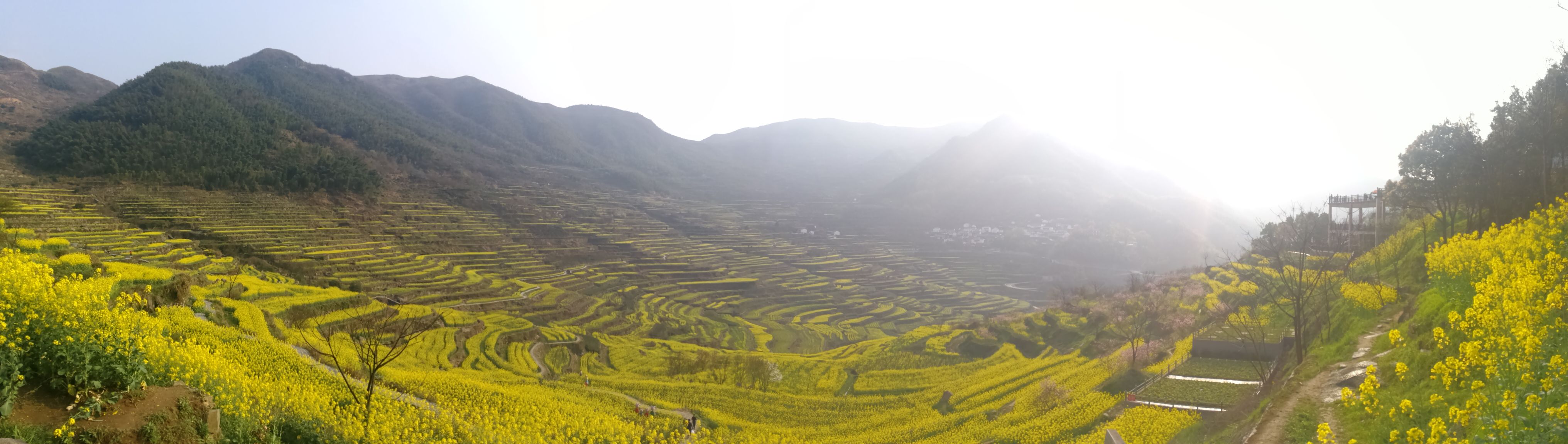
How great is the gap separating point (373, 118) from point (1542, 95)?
445 ft

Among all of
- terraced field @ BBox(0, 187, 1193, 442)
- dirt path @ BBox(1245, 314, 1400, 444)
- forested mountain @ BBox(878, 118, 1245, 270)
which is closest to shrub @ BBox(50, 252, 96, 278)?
terraced field @ BBox(0, 187, 1193, 442)

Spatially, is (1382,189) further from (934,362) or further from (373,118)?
(373,118)

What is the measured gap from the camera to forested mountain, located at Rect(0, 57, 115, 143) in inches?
2586

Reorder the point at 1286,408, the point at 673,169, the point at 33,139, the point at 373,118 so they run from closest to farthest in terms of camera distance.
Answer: the point at 1286,408 → the point at 33,139 → the point at 373,118 → the point at 673,169

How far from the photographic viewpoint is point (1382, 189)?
34.2m

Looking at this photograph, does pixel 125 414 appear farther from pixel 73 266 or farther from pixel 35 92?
pixel 35 92

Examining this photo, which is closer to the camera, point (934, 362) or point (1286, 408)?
point (1286, 408)

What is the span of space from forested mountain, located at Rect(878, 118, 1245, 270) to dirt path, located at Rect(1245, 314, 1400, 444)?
8727 centimetres

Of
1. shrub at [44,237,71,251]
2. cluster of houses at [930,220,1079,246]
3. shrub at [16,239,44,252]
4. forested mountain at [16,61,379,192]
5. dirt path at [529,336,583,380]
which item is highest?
forested mountain at [16,61,379,192]

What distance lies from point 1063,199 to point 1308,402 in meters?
121

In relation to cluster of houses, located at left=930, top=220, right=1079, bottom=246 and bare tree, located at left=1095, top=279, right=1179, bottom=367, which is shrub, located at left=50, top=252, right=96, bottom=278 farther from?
cluster of houses, located at left=930, top=220, right=1079, bottom=246

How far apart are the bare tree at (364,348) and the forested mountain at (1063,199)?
93.5 meters

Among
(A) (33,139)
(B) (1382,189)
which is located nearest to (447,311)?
(A) (33,139)

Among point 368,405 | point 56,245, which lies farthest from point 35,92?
point 368,405
